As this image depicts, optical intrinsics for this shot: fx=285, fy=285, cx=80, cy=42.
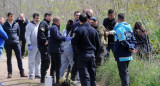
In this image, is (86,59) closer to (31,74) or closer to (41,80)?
(41,80)

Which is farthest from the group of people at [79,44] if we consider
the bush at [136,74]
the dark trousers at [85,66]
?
the bush at [136,74]

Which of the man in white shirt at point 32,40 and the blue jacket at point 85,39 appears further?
the man in white shirt at point 32,40

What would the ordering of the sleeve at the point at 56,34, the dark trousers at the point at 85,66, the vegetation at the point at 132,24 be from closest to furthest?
the dark trousers at the point at 85,66
the vegetation at the point at 132,24
the sleeve at the point at 56,34

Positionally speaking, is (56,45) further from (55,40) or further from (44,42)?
(44,42)

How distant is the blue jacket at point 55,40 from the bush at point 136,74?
1.66 m

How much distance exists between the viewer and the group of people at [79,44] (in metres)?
6.61

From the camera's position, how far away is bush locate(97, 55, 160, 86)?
7.07 m

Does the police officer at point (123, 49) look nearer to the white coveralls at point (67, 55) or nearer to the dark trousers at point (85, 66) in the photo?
the dark trousers at point (85, 66)

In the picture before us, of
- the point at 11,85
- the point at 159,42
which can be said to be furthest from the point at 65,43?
the point at 159,42

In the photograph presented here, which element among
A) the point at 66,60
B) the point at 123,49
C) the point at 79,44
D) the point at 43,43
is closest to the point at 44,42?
the point at 43,43

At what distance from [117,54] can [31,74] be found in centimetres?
330

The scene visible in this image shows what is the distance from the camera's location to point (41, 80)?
8.49 meters

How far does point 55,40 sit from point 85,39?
5.00ft

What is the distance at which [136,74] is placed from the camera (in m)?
7.79
